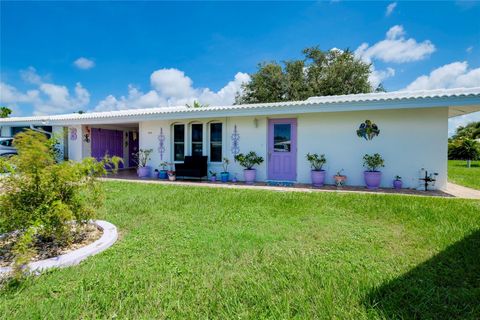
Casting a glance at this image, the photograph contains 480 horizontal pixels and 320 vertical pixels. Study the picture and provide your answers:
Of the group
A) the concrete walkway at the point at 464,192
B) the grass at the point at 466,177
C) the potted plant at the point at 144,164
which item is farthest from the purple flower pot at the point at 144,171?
the grass at the point at 466,177

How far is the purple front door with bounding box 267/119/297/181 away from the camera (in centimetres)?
947

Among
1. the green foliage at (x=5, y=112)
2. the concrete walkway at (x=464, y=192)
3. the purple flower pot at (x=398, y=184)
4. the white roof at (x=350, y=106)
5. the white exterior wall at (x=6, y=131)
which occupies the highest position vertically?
the green foliage at (x=5, y=112)

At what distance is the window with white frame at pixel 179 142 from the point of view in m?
11.2

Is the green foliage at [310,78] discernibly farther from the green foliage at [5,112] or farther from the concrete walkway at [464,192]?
the green foliage at [5,112]

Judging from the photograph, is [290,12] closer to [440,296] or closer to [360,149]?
[360,149]

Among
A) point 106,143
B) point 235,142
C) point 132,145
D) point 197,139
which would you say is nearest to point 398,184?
point 235,142

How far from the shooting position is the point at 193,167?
10062mm

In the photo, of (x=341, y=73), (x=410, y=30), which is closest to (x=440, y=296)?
(x=410, y=30)

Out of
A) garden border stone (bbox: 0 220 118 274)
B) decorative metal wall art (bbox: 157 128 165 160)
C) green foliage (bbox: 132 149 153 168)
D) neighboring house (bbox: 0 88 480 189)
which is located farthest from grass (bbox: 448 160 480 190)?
green foliage (bbox: 132 149 153 168)

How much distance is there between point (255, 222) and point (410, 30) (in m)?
16.7

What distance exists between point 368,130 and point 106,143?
1372 cm

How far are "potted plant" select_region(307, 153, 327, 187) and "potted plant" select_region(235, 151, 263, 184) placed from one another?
6.33ft

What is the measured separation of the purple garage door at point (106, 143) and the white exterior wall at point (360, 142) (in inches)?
318

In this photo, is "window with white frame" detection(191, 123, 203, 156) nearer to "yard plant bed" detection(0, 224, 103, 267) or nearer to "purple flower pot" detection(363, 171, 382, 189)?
"purple flower pot" detection(363, 171, 382, 189)
